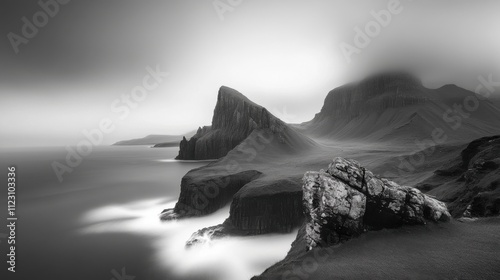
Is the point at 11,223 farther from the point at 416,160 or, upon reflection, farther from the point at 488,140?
the point at 416,160

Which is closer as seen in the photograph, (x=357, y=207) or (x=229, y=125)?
(x=357, y=207)

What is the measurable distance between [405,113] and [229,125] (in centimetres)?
11993

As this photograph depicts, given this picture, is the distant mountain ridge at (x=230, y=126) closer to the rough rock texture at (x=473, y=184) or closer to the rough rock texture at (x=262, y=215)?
the rough rock texture at (x=262, y=215)

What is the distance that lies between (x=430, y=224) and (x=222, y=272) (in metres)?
20.5

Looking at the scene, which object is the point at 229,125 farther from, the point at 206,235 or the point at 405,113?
the point at 405,113

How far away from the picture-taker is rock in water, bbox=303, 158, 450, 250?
49.7 ft

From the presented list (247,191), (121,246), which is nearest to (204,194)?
(247,191)

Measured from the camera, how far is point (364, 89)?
194m

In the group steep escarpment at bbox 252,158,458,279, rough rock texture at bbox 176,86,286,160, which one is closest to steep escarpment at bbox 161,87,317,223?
rough rock texture at bbox 176,86,286,160

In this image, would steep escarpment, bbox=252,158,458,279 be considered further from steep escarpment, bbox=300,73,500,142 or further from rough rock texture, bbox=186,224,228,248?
steep escarpment, bbox=300,73,500,142

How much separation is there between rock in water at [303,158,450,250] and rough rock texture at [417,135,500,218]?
416 centimetres

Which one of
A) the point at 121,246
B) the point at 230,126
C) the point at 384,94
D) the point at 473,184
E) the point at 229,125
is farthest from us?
the point at 384,94

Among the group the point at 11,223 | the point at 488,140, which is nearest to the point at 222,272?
the point at 488,140

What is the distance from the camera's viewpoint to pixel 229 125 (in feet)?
379
